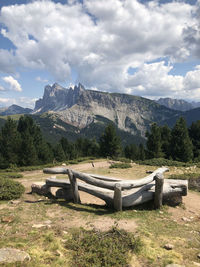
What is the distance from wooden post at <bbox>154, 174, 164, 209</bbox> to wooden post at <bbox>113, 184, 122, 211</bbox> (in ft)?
6.67

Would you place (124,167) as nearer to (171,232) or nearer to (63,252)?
(171,232)

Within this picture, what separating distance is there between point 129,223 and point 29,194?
23.3 feet

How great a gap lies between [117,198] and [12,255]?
4910 millimetres

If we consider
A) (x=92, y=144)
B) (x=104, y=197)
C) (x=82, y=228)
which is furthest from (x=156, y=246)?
Result: (x=92, y=144)

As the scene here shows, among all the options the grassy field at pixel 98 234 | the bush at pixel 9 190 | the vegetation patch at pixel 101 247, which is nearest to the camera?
the vegetation patch at pixel 101 247

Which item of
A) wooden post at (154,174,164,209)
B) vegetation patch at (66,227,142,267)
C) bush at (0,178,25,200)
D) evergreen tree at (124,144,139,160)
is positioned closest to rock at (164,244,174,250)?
vegetation patch at (66,227,142,267)

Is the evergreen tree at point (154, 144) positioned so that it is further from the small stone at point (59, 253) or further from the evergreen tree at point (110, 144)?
the small stone at point (59, 253)

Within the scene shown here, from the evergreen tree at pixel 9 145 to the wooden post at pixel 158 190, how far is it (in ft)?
114

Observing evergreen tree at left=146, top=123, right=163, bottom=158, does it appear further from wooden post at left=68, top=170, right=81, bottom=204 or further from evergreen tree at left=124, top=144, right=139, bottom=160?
wooden post at left=68, top=170, right=81, bottom=204

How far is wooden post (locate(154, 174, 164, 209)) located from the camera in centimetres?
864

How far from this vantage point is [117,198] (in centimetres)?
830

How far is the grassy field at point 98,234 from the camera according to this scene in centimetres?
496

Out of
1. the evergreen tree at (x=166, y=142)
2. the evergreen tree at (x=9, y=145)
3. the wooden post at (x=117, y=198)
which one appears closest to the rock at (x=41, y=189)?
the wooden post at (x=117, y=198)

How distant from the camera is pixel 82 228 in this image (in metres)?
6.65
